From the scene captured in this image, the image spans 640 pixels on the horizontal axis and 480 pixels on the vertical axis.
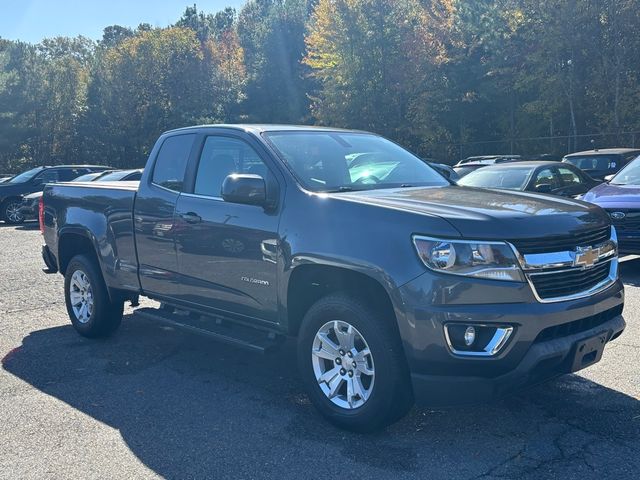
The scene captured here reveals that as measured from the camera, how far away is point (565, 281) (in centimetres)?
400

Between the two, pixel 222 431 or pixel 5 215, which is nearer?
pixel 222 431

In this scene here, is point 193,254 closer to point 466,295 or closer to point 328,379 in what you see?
point 328,379

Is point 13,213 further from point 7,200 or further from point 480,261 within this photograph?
point 480,261

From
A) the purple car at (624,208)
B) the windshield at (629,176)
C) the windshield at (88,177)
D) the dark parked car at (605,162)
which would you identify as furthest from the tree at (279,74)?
the purple car at (624,208)

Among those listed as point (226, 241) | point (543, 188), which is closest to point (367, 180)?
point (226, 241)

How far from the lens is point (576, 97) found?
30.5 meters

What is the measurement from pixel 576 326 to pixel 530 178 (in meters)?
7.65

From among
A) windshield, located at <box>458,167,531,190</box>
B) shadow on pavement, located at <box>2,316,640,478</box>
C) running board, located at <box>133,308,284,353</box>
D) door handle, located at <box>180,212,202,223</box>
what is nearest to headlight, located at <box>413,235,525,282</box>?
shadow on pavement, located at <box>2,316,640,478</box>

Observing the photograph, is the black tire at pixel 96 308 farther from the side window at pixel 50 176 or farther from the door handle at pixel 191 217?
the side window at pixel 50 176

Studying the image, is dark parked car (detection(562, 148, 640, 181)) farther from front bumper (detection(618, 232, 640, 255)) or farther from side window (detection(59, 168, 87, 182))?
side window (detection(59, 168, 87, 182))

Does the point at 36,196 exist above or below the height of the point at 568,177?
below

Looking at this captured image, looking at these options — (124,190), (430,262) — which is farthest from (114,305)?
(430,262)

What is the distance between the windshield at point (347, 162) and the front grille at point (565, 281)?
1.50 m

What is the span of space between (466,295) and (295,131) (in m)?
2.29
